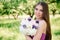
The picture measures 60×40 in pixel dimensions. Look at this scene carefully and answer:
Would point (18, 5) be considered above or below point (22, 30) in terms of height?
above

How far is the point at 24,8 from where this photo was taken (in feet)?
6.12

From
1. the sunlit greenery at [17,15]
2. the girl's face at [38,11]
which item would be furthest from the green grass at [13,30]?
the girl's face at [38,11]

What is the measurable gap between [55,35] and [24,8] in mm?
389

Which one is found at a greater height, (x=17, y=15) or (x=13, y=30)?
(x=17, y=15)

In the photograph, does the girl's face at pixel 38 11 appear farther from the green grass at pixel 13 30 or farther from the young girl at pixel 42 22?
the green grass at pixel 13 30

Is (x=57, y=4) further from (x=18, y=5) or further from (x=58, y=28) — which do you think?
(x=18, y=5)

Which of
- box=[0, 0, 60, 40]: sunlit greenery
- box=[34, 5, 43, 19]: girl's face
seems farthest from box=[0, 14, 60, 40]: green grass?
box=[34, 5, 43, 19]: girl's face

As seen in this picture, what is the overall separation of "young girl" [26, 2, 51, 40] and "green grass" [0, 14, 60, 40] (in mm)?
57

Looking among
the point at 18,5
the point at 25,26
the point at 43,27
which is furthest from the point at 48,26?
the point at 18,5

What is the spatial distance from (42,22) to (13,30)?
287mm

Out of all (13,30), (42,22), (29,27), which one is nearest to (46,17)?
(42,22)

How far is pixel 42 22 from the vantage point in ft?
5.82

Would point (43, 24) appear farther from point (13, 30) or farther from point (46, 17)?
point (13, 30)

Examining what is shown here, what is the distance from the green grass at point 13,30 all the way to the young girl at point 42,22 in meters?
0.06
